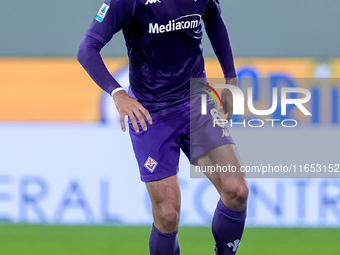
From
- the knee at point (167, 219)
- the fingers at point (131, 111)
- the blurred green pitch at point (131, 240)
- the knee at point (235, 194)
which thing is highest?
the fingers at point (131, 111)

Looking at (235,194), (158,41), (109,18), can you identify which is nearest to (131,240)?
(235,194)

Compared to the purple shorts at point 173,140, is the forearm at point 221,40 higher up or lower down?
higher up

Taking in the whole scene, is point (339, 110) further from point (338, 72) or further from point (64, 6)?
point (64, 6)

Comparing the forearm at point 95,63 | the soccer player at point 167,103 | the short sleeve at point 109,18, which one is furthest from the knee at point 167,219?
the short sleeve at point 109,18

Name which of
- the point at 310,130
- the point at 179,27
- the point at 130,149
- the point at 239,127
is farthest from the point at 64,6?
the point at 179,27

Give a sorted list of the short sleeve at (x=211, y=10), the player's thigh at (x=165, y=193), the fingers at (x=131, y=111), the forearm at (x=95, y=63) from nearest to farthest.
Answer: the fingers at (x=131, y=111) → the forearm at (x=95, y=63) → the player's thigh at (x=165, y=193) → the short sleeve at (x=211, y=10)

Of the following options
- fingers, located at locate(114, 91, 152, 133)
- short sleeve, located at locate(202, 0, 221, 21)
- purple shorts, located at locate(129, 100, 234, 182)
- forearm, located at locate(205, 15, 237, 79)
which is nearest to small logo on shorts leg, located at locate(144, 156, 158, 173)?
purple shorts, located at locate(129, 100, 234, 182)

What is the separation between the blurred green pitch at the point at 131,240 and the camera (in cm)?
412

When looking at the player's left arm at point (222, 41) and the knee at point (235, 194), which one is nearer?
the knee at point (235, 194)

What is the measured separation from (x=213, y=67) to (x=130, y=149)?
795mm

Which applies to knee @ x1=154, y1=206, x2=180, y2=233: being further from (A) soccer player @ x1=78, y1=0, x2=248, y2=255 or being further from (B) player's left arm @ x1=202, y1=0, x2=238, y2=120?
(B) player's left arm @ x1=202, y1=0, x2=238, y2=120

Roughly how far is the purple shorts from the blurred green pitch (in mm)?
1066

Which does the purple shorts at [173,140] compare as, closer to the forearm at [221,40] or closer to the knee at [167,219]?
the knee at [167,219]

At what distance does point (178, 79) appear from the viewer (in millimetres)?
3234
